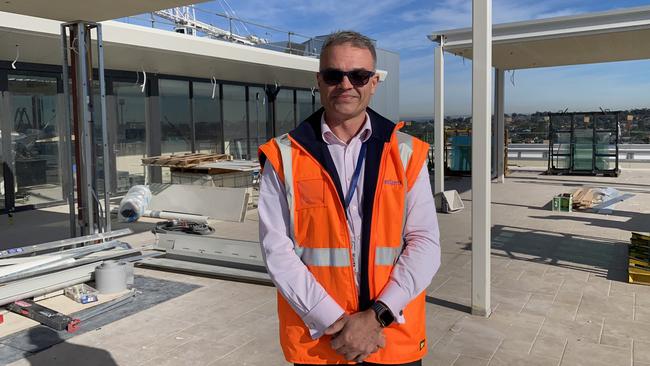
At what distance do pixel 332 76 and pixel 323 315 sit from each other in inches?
33.3

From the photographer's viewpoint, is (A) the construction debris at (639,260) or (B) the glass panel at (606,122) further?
(B) the glass panel at (606,122)

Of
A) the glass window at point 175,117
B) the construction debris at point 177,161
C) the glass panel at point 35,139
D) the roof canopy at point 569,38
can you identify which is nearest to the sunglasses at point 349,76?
the roof canopy at point 569,38

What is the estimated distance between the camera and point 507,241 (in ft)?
25.9

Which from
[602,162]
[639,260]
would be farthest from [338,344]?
[602,162]

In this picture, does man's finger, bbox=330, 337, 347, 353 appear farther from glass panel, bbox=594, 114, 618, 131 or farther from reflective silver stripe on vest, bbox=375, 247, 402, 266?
glass panel, bbox=594, 114, 618, 131

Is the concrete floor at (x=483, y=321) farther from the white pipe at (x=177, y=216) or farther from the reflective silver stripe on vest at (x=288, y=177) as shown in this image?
the reflective silver stripe on vest at (x=288, y=177)

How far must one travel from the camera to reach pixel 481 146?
15.3ft

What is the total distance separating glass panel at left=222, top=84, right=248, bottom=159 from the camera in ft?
51.3

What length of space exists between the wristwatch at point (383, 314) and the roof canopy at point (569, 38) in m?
9.04

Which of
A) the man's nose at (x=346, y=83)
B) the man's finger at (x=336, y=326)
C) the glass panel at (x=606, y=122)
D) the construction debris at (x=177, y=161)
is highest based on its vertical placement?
the glass panel at (x=606, y=122)

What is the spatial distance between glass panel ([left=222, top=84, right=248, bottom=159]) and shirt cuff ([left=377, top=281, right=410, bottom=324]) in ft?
46.4

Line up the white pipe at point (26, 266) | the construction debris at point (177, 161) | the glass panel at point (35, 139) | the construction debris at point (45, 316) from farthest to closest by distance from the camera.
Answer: the construction debris at point (177, 161) < the glass panel at point (35, 139) < the white pipe at point (26, 266) < the construction debris at point (45, 316)

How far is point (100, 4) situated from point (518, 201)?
9497 millimetres

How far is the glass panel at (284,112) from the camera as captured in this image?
1758cm
